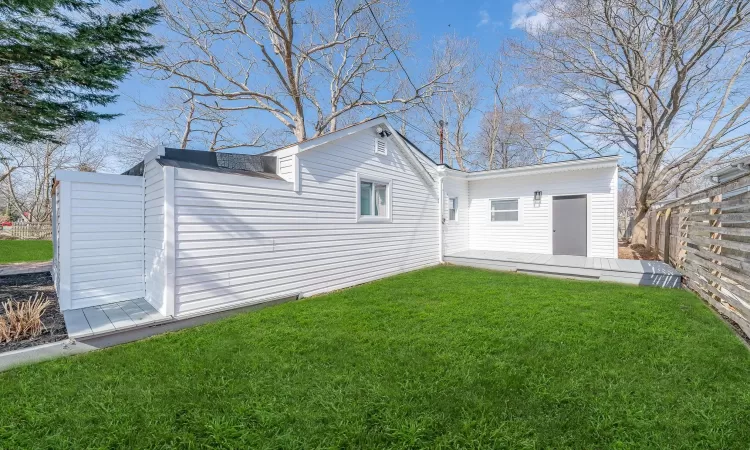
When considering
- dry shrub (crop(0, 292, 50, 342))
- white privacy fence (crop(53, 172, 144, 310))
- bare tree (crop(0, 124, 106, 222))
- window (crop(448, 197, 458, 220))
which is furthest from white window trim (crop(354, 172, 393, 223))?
bare tree (crop(0, 124, 106, 222))

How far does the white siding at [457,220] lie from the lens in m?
9.95

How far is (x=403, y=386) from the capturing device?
2.56 m

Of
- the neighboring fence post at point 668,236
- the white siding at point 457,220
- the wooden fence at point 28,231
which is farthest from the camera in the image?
the wooden fence at point 28,231

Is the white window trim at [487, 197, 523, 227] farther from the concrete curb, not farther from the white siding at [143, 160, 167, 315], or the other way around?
the white siding at [143, 160, 167, 315]

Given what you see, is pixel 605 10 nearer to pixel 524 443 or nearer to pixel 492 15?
pixel 492 15

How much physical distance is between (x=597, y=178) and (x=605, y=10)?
4.03 meters

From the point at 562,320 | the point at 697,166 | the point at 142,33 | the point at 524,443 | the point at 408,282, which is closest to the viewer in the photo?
the point at 524,443

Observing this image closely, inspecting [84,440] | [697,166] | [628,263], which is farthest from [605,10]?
[84,440]

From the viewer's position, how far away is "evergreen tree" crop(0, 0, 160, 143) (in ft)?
12.4

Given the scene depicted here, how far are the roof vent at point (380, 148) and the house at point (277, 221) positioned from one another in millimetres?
40

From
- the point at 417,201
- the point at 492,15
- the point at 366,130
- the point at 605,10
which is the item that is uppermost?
the point at 492,15

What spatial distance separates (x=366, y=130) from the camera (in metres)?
7.15

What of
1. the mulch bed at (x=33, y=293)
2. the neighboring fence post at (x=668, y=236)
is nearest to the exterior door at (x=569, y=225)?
the neighboring fence post at (x=668, y=236)

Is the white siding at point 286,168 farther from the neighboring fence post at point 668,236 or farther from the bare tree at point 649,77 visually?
the neighboring fence post at point 668,236
